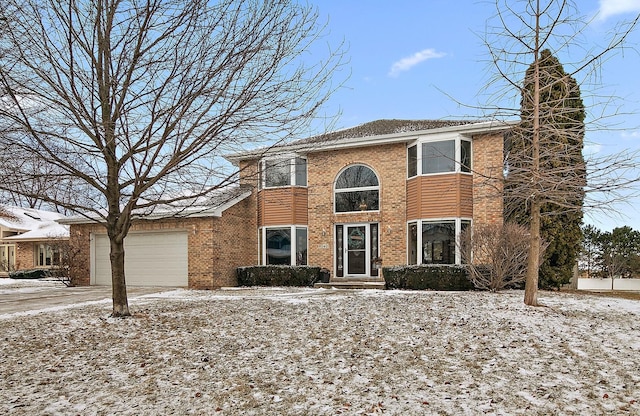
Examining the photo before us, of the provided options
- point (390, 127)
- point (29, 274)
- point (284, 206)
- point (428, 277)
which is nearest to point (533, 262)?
point (428, 277)

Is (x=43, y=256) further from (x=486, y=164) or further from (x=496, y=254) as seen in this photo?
(x=496, y=254)

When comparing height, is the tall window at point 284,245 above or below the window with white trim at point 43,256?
above

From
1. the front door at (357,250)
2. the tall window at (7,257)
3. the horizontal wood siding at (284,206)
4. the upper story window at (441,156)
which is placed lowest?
the tall window at (7,257)

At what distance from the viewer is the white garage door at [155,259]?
15586 millimetres

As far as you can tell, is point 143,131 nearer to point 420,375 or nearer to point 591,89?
point 420,375

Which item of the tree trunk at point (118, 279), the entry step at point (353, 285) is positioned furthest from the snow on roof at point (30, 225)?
the tree trunk at point (118, 279)

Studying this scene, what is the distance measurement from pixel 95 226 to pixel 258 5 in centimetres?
1273

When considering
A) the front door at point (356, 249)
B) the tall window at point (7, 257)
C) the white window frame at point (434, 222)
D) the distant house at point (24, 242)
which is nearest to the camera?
the white window frame at point (434, 222)

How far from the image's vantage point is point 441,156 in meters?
14.6

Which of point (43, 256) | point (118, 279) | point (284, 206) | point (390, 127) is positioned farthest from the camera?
point (43, 256)

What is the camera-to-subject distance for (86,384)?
508 centimetres

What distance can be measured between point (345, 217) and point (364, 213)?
28.5 inches

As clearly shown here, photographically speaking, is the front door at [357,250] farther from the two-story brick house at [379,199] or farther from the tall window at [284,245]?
the tall window at [284,245]

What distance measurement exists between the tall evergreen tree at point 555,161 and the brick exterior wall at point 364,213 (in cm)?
360
